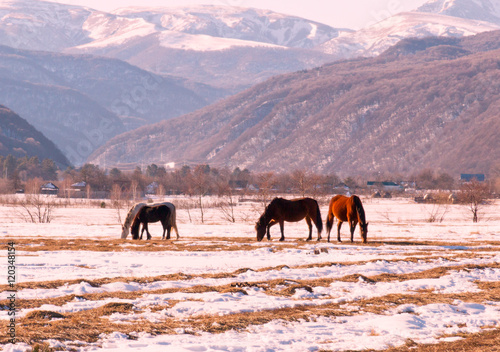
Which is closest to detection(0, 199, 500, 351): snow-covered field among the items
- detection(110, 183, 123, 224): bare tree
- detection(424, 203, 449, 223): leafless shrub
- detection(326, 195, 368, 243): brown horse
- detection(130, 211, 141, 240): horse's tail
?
detection(326, 195, 368, 243): brown horse

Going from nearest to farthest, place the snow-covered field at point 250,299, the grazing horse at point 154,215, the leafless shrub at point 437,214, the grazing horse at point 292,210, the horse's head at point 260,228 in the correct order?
the snow-covered field at point 250,299 → the grazing horse at point 292,210 → the horse's head at point 260,228 → the grazing horse at point 154,215 → the leafless shrub at point 437,214

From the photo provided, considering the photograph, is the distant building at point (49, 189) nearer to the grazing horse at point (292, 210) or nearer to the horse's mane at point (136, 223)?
the horse's mane at point (136, 223)

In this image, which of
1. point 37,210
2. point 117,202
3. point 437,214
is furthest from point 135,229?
point 437,214

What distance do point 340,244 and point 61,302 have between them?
17.4 m

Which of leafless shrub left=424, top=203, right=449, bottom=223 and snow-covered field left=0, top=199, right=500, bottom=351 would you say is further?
leafless shrub left=424, top=203, right=449, bottom=223

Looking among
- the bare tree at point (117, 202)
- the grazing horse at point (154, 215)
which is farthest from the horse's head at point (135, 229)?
the bare tree at point (117, 202)

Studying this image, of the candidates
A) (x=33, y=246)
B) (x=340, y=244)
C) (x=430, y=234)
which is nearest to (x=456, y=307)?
(x=340, y=244)

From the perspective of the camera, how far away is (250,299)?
52.0 ft

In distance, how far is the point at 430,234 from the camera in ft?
135

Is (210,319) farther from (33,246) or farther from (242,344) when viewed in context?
(33,246)

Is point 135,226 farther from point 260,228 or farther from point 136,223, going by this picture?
point 260,228

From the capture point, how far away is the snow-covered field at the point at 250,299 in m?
11.9

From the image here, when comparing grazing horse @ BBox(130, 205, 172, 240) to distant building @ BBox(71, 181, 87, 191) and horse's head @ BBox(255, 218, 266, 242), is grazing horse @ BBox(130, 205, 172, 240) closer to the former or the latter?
horse's head @ BBox(255, 218, 266, 242)

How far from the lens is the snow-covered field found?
11914mm
